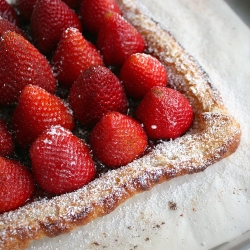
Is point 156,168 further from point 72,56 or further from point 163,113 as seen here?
point 72,56

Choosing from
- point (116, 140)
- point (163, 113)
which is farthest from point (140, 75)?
point (116, 140)

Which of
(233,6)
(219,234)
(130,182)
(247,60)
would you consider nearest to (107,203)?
(130,182)

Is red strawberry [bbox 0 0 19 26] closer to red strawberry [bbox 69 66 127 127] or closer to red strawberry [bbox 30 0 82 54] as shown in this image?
red strawberry [bbox 30 0 82 54]

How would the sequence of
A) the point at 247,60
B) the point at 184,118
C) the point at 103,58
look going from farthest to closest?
the point at 247,60
the point at 103,58
the point at 184,118

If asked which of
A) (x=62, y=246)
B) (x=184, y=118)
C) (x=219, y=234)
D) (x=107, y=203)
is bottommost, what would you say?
(x=62, y=246)

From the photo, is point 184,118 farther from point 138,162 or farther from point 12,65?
point 12,65

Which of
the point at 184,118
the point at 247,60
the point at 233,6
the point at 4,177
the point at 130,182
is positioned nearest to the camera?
the point at 4,177

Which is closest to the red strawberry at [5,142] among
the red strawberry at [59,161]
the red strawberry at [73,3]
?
the red strawberry at [59,161]
